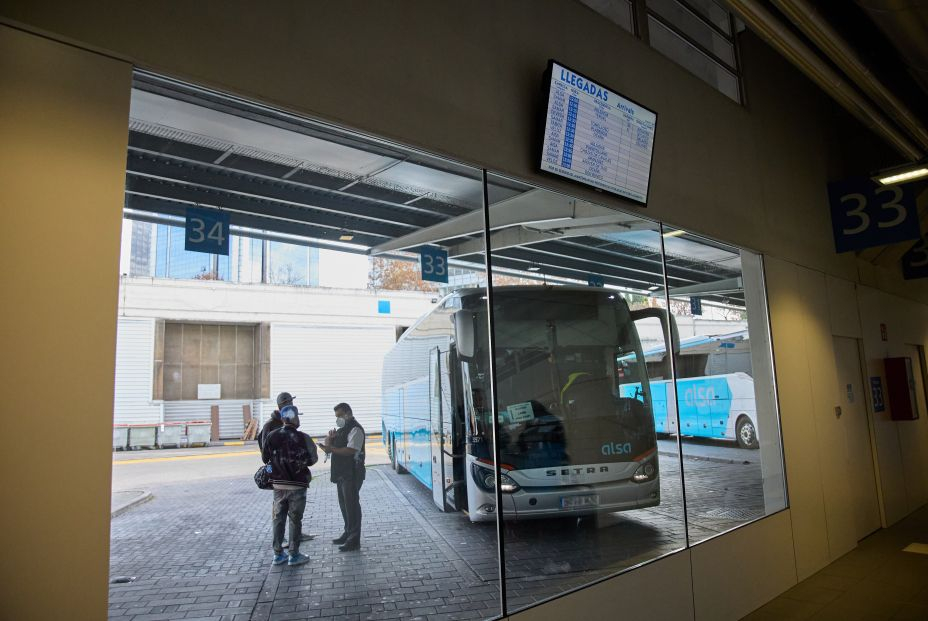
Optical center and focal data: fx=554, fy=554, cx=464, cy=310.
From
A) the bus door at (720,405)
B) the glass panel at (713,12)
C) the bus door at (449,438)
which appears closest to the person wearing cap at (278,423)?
the bus door at (449,438)

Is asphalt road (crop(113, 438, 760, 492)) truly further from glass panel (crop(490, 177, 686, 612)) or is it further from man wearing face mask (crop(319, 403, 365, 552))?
glass panel (crop(490, 177, 686, 612))

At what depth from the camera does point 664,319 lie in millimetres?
4730

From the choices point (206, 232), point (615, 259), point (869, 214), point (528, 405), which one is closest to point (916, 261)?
point (869, 214)

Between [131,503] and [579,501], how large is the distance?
3.19 meters

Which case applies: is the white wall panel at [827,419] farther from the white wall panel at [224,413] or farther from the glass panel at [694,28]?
the white wall panel at [224,413]

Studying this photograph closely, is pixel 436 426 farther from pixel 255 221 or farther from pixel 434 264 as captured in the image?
pixel 255 221

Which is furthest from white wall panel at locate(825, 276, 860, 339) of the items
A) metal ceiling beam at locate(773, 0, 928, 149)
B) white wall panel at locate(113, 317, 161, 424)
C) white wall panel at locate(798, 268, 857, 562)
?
white wall panel at locate(113, 317, 161, 424)

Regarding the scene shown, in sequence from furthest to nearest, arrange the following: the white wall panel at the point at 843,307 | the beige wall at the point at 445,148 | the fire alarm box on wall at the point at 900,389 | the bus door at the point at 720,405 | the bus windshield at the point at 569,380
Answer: the fire alarm box on wall at the point at 900,389
the white wall panel at the point at 843,307
the bus door at the point at 720,405
the bus windshield at the point at 569,380
the beige wall at the point at 445,148

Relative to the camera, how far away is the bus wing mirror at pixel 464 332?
3.53 metres

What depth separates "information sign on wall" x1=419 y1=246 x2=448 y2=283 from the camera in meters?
3.46

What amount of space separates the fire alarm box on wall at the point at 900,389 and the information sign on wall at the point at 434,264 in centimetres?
739

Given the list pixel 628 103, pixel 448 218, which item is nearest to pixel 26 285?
pixel 448 218

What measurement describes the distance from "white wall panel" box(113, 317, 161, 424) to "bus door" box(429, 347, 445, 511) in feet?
6.96

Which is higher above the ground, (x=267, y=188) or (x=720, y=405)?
(x=267, y=188)
